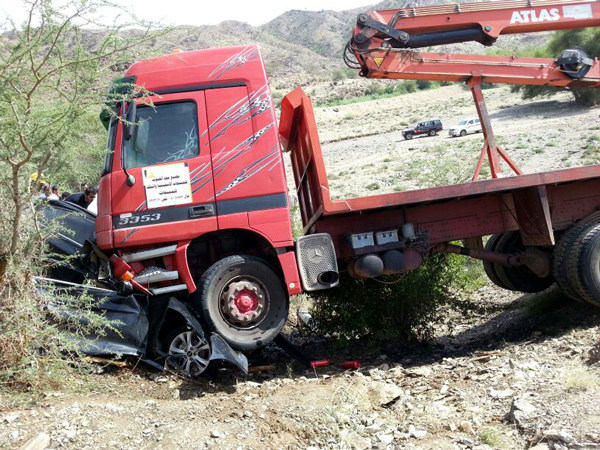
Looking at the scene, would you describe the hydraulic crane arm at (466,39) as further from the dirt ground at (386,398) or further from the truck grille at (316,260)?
the dirt ground at (386,398)

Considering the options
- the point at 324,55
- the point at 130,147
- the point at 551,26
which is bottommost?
the point at 130,147

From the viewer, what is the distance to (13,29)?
534 cm

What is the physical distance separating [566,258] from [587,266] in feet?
0.86

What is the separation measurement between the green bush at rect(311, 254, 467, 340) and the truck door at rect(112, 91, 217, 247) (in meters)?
1.95

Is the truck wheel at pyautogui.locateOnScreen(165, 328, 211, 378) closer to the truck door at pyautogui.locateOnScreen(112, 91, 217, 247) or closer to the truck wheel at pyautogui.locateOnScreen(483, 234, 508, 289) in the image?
the truck door at pyautogui.locateOnScreen(112, 91, 217, 247)

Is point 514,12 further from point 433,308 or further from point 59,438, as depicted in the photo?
point 59,438

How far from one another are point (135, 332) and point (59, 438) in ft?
5.45

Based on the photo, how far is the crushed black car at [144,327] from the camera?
6215 millimetres

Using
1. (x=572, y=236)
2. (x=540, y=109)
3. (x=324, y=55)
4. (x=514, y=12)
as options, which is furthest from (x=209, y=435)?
(x=324, y=55)

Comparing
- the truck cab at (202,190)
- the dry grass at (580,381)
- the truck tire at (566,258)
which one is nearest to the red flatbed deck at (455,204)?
the truck tire at (566,258)

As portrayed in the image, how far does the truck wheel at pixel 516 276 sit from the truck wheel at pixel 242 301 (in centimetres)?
330

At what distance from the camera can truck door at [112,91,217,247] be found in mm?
6453

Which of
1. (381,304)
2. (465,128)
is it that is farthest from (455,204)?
(465,128)

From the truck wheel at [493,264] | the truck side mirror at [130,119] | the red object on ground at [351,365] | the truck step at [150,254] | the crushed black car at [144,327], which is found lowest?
the red object on ground at [351,365]
